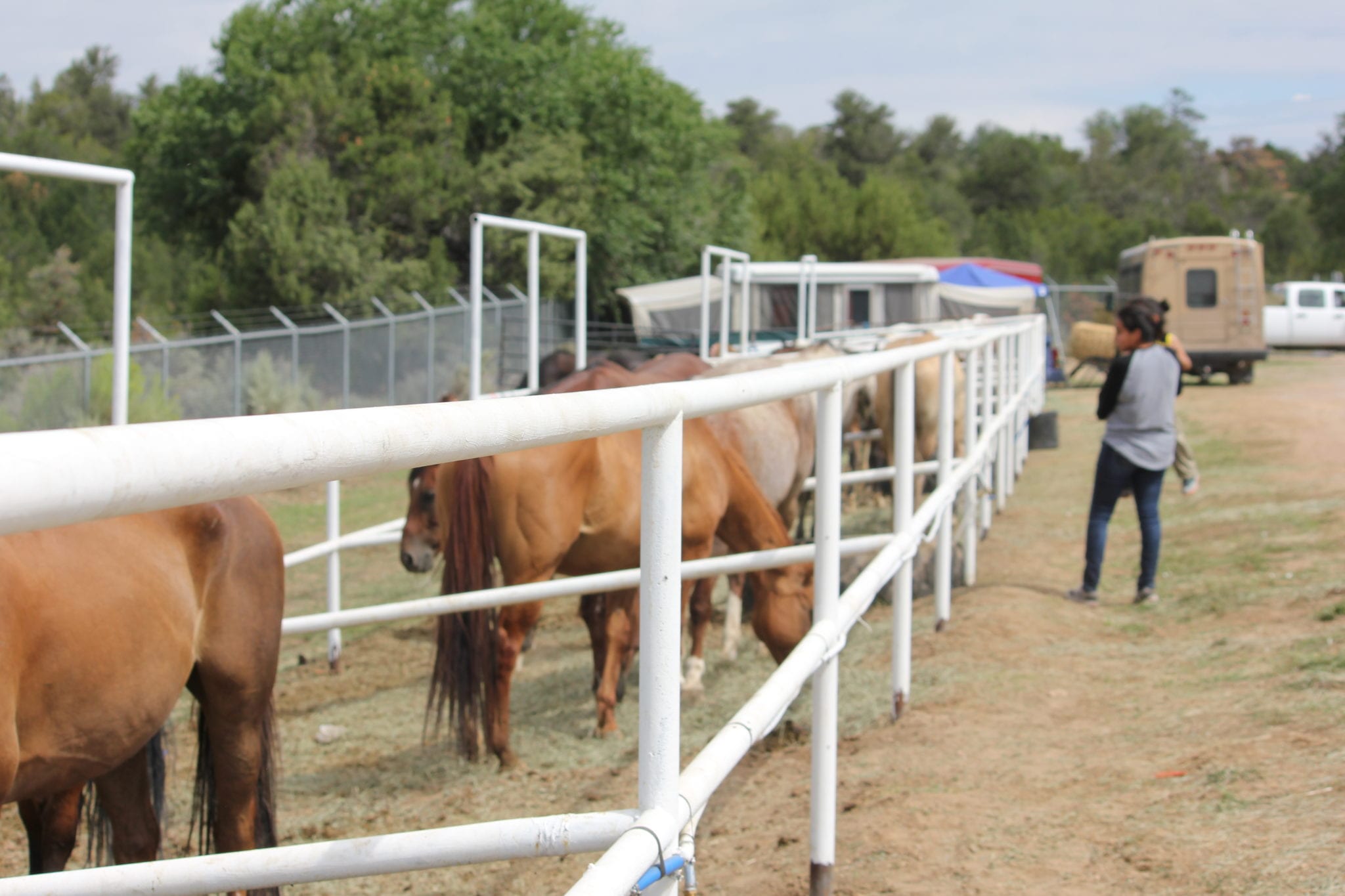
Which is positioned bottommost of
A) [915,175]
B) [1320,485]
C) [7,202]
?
[1320,485]

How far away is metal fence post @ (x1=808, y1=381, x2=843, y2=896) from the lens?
281 centimetres

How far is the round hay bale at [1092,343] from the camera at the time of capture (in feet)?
79.1

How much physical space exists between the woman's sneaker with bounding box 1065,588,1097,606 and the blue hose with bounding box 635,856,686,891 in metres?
5.32

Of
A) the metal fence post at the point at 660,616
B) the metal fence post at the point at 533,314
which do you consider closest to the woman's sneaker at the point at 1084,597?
the metal fence post at the point at 533,314

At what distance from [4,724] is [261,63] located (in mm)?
27399

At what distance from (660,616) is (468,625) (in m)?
3.29

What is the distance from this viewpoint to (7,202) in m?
30.2

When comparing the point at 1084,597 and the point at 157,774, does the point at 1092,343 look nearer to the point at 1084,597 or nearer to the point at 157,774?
the point at 1084,597

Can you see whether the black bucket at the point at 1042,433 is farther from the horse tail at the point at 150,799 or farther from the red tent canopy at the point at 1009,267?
the red tent canopy at the point at 1009,267

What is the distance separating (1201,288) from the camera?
2331 centimetres

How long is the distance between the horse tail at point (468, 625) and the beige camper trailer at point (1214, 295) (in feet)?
67.0

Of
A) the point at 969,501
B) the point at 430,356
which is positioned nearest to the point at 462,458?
the point at 969,501

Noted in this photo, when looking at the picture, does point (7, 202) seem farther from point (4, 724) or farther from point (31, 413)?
point (4, 724)

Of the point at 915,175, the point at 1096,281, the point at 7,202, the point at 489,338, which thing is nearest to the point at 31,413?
the point at 489,338
